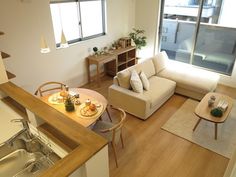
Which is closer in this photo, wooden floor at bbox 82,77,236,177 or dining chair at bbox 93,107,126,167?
dining chair at bbox 93,107,126,167

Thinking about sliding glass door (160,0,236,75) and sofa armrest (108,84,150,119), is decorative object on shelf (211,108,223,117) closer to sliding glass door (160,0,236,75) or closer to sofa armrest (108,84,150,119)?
sofa armrest (108,84,150,119)

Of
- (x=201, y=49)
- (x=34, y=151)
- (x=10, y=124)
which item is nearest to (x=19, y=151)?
(x=34, y=151)

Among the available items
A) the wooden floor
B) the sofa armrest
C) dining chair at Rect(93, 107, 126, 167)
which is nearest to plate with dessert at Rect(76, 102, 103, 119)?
dining chair at Rect(93, 107, 126, 167)

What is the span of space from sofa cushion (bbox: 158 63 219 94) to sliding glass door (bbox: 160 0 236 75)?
3.19 ft

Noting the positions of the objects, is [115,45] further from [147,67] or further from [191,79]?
[191,79]

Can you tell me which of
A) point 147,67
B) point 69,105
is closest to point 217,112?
point 147,67

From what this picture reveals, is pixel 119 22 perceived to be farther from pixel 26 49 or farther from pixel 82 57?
pixel 26 49

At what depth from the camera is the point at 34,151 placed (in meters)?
2.02

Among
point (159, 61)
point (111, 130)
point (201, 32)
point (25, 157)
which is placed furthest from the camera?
point (201, 32)

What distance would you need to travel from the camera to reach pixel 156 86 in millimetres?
4449

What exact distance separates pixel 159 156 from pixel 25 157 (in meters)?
2.04

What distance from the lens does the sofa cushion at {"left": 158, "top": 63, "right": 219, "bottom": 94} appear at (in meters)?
4.48

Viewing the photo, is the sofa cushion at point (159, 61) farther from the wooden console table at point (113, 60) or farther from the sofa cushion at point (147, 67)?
the wooden console table at point (113, 60)

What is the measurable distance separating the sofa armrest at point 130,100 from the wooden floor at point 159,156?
22 cm
